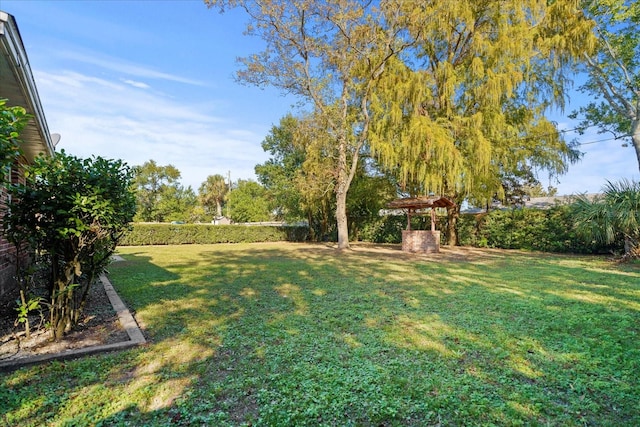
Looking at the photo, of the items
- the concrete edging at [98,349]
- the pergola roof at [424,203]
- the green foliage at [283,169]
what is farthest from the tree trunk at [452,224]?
the concrete edging at [98,349]

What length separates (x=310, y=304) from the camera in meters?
4.95

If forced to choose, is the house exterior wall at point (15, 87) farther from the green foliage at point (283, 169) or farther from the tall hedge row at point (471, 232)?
the green foliage at point (283, 169)

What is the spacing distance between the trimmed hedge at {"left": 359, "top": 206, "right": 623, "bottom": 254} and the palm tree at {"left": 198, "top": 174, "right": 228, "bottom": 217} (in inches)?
1478

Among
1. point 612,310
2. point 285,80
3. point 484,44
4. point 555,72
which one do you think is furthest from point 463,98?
point 612,310

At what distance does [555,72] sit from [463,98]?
3.56 meters

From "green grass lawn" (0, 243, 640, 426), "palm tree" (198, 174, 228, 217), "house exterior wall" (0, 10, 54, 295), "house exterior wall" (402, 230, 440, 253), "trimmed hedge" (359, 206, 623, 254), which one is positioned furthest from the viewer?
"palm tree" (198, 174, 228, 217)

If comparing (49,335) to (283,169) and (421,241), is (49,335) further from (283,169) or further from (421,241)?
(283,169)

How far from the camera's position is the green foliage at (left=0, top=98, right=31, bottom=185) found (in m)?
2.18

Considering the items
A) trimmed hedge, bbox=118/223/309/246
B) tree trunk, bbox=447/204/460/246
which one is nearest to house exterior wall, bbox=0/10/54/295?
trimmed hedge, bbox=118/223/309/246

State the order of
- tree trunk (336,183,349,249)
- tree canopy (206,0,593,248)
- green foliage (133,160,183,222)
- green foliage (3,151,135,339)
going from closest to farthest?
green foliage (3,151,135,339) → tree canopy (206,0,593,248) → tree trunk (336,183,349,249) → green foliage (133,160,183,222)

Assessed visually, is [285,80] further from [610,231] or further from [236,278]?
[610,231]

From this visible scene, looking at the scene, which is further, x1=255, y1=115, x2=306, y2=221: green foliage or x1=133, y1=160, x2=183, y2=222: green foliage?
x1=133, y1=160, x2=183, y2=222: green foliage

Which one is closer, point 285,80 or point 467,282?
point 467,282

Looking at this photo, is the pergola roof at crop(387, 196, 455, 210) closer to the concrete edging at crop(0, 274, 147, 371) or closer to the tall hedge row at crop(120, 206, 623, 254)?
the tall hedge row at crop(120, 206, 623, 254)
